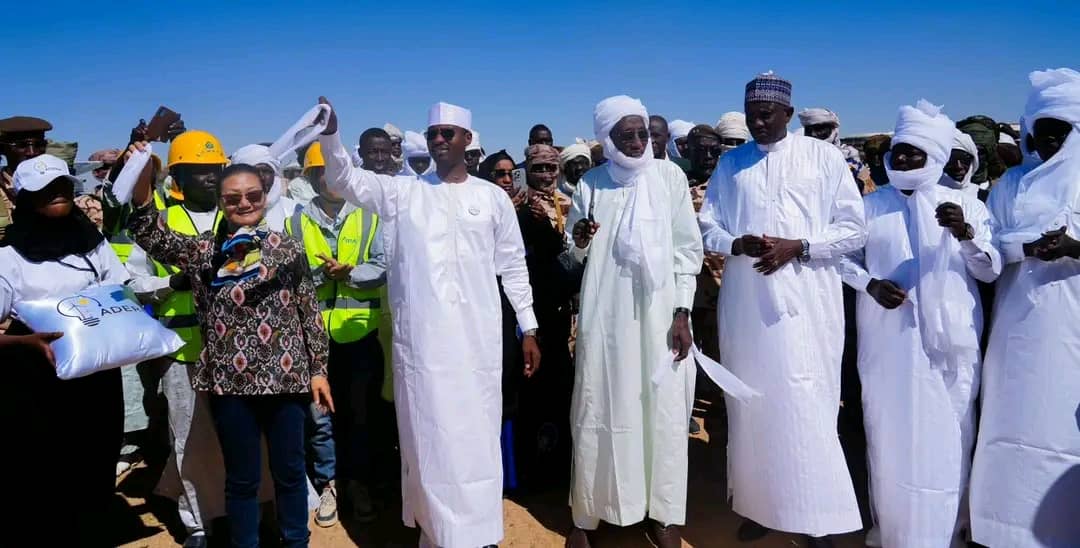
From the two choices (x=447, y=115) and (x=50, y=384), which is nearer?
(x=50, y=384)

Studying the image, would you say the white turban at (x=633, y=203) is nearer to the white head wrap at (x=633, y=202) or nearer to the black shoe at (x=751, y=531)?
the white head wrap at (x=633, y=202)

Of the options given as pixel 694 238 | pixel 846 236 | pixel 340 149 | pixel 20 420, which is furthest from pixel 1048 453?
pixel 20 420

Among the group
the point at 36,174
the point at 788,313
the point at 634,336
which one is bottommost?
the point at 634,336

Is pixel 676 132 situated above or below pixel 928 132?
above

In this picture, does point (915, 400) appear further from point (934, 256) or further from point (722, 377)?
point (722, 377)

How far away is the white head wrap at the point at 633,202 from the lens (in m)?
3.53

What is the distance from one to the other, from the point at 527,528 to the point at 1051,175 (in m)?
3.22

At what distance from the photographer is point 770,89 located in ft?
11.7

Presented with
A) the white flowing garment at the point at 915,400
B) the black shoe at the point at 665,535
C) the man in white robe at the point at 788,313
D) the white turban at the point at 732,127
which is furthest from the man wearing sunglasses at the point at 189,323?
the white turban at the point at 732,127

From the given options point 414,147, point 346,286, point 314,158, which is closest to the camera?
point 346,286

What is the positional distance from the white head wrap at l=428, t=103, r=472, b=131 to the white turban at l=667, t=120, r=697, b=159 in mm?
4805

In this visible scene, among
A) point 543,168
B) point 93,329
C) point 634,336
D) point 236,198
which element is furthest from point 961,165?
point 93,329

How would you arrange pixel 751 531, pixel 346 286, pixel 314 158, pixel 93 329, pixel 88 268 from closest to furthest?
pixel 93 329 → pixel 88 268 → pixel 751 531 → pixel 346 286 → pixel 314 158

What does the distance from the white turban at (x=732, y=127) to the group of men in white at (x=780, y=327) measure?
2987mm
